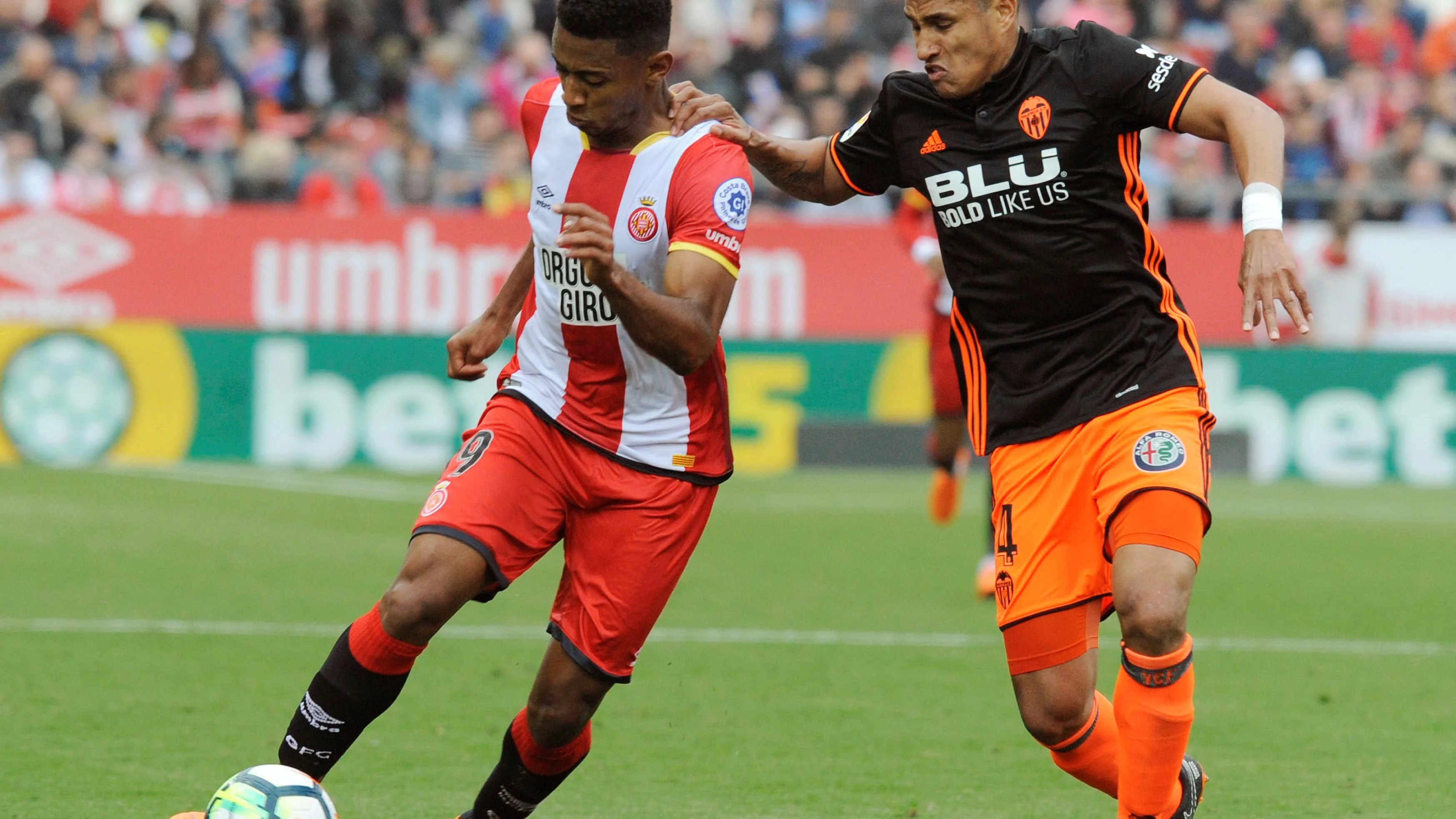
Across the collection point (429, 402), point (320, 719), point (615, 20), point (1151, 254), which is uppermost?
point (615, 20)

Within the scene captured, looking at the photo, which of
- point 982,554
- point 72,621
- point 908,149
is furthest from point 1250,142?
point 982,554

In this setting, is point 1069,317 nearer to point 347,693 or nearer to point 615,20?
point 615,20

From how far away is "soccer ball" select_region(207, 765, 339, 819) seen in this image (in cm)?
457

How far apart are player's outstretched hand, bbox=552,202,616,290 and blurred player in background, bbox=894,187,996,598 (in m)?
5.11

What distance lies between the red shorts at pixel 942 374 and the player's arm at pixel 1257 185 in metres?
5.67

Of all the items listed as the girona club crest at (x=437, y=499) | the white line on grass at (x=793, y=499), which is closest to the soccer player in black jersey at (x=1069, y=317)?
the girona club crest at (x=437, y=499)

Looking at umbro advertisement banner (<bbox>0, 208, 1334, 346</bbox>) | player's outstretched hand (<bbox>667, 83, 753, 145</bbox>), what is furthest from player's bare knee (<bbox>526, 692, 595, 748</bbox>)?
umbro advertisement banner (<bbox>0, 208, 1334, 346</bbox>)

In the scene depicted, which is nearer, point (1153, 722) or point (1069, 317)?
point (1153, 722)

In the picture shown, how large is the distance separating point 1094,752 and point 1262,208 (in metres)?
1.51

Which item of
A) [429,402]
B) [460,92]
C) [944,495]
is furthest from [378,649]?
[460,92]

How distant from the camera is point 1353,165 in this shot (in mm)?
19938

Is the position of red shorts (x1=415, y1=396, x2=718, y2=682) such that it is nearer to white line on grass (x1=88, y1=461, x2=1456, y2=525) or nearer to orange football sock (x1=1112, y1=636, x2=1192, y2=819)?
orange football sock (x1=1112, y1=636, x2=1192, y2=819)

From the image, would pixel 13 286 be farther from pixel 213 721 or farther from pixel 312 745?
pixel 312 745

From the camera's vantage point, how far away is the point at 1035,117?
5070mm
